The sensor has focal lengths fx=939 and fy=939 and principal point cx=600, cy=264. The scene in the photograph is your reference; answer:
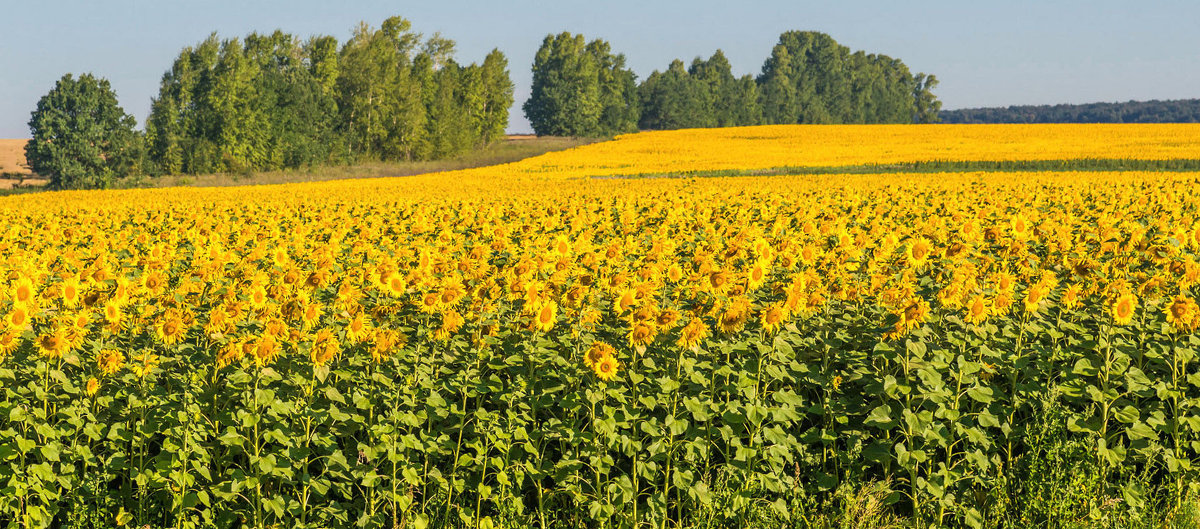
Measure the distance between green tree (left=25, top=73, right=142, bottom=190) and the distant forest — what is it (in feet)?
483

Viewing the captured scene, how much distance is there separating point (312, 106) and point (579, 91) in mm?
45378

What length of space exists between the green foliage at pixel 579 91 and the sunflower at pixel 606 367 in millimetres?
100881

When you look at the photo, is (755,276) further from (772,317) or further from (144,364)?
(144,364)

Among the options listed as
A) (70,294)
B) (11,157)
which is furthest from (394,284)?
(11,157)

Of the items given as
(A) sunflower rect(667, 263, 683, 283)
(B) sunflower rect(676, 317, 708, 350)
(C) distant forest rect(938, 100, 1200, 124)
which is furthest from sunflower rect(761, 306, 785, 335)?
(C) distant forest rect(938, 100, 1200, 124)

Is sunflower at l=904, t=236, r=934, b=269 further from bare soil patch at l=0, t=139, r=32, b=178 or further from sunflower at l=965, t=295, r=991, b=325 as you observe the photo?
bare soil patch at l=0, t=139, r=32, b=178

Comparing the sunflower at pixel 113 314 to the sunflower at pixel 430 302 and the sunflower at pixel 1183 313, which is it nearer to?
the sunflower at pixel 430 302

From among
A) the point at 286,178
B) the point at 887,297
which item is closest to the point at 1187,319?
the point at 887,297

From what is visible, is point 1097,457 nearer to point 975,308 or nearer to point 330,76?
point 975,308

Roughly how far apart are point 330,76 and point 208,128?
15.4 m

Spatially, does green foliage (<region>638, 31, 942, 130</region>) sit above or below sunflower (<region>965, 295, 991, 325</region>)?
above

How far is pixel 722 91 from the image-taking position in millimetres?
128375

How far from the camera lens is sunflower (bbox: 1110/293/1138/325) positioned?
18.9ft

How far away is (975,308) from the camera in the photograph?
586 cm
